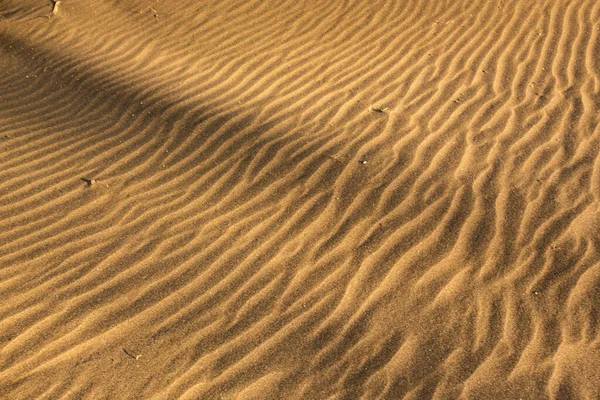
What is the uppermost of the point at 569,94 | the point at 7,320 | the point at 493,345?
the point at 569,94

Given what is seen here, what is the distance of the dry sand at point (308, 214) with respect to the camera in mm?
3068

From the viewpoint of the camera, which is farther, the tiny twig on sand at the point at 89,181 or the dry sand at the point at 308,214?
the tiny twig on sand at the point at 89,181

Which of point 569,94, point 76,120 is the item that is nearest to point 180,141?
point 76,120

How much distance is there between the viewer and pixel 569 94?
5195mm

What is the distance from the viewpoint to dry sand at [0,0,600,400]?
307 cm

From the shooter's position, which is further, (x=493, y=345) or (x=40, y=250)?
(x=40, y=250)

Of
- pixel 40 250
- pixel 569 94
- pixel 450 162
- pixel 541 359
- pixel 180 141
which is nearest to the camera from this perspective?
pixel 541 359

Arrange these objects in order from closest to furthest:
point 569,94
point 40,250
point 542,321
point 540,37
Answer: point 542,321, point 40,250, point 569,94, point 540,37

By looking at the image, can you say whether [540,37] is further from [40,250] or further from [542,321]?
[40,250]

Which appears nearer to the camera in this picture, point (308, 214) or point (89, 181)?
point (308, 214)

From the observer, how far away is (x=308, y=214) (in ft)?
13.3

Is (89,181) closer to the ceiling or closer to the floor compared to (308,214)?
closer to the floor

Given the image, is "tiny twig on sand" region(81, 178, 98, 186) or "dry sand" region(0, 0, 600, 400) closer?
"dry sand" region(0, 0, 600, 400)

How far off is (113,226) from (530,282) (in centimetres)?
251
